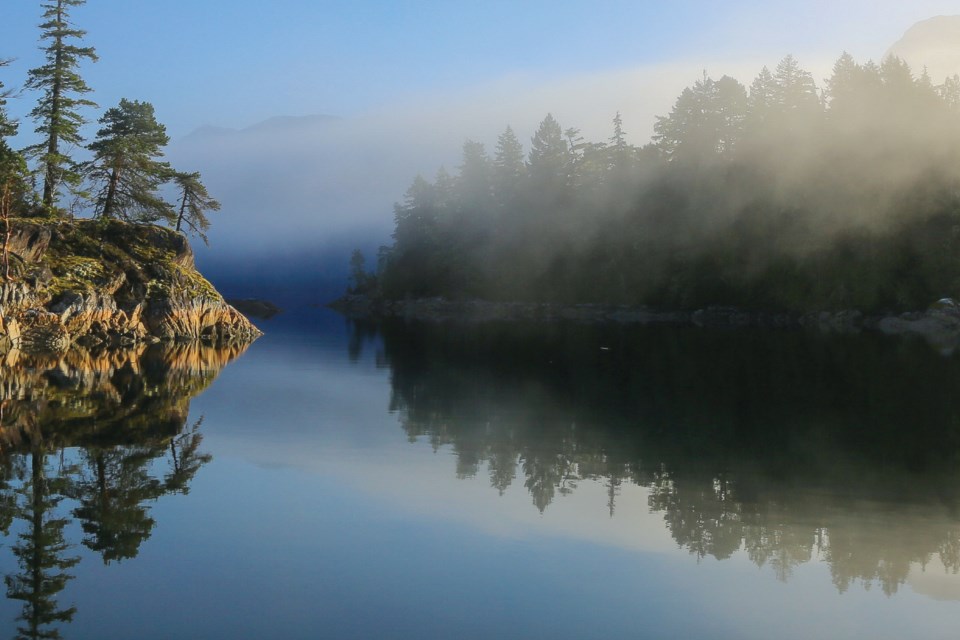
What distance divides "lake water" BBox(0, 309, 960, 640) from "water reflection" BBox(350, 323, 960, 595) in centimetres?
10

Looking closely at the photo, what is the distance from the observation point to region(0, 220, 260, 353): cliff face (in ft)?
162

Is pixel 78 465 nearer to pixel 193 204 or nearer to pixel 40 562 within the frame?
pixel 40 562

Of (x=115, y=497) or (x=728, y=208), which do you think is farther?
(x=728, y=208)

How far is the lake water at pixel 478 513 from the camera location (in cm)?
949

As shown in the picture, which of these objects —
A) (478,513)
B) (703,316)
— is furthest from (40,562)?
(703,316)

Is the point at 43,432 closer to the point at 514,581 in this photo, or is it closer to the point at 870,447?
the point at 514,581

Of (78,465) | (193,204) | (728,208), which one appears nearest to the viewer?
(78,465)

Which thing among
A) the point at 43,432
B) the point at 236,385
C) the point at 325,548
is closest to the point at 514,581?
the point at 325,548

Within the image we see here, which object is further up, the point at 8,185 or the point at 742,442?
the point at 8,185

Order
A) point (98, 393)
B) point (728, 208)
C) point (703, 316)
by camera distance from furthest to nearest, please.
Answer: point (728, 208), point (703, 316), point (98, 393)

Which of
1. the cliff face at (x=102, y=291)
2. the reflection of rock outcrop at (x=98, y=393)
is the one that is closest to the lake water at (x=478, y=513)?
the reflection of rock outcrop at (x=98, y=393)

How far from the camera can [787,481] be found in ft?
53.4

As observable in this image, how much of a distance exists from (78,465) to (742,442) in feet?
52.9

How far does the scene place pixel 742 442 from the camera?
20.6m
